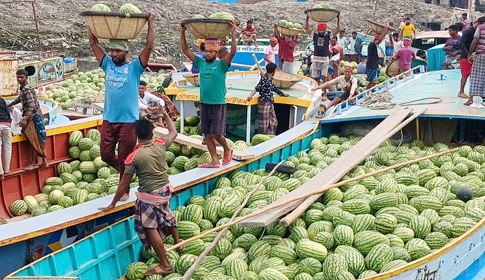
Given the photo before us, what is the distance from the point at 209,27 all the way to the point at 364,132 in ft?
10.3

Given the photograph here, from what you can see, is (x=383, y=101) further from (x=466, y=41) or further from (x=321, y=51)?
(x=321, y=51)

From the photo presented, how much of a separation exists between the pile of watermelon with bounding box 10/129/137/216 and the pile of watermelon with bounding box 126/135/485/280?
1372 mm

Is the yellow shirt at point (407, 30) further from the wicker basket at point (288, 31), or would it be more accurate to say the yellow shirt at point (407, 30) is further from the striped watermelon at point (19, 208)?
the striped watermelon at point (19, 208)

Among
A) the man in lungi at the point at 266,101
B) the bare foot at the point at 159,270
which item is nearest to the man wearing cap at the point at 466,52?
the man in lungi at the point at 266,101

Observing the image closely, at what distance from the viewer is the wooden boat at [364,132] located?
16.0ft

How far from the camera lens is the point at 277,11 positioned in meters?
43.8

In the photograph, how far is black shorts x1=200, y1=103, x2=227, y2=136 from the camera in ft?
22.0

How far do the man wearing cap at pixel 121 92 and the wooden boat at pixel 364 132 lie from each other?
0.59 meters

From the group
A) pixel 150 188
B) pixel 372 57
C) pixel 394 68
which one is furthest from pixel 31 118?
pixel 394 68

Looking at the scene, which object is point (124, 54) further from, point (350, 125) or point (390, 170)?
point (350, 125)

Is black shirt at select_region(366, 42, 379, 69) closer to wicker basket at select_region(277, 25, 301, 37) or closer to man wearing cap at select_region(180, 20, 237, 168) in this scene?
wicker basket at select_region(277, 25, 301, 37)

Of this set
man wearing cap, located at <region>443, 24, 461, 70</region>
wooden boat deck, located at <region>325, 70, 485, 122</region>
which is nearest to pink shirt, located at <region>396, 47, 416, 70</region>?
man wearing cap, located at <region>443, 24, 461, 70</region>

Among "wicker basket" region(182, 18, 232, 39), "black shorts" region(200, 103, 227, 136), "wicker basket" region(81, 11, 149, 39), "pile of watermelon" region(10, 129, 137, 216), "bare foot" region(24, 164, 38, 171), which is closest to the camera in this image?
"wicker basket" region(81, 11, 149, 39)

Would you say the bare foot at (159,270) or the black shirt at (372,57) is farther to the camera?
the black shirt at (372,57)
